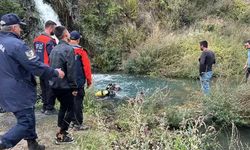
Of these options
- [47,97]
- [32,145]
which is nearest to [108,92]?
[47,97]

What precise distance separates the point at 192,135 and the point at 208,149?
286 centimetres

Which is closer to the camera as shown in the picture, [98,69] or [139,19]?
[98,69]

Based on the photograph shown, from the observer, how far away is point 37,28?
18438 mm

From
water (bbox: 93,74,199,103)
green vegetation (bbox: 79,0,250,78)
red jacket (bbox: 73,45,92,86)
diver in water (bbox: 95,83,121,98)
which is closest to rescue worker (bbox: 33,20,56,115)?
red jacket (bbox: 73,45,92,86)

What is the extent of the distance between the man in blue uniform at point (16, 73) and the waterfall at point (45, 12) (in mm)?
13192

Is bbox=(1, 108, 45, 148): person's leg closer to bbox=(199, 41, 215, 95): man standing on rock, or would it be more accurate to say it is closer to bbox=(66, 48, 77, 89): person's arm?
bbox=(66, 48, 77, 89): person's arm

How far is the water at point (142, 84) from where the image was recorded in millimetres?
13977

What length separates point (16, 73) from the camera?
5.73 metres

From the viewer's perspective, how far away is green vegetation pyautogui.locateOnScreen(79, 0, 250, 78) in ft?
58.7

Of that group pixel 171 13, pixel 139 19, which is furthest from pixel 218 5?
pixel 139 19

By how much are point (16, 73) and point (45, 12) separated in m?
13.7

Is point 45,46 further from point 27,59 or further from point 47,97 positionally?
point 27,59

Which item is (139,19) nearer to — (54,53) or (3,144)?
(54,53)

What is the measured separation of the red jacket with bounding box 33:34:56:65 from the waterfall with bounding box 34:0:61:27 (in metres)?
10.5
